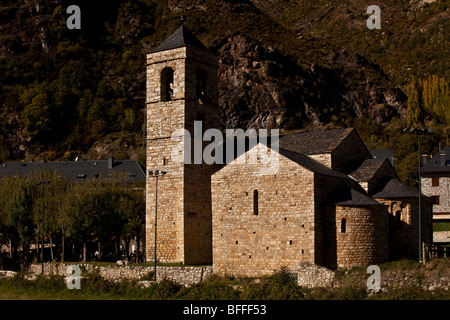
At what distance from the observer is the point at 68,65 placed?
423 feet

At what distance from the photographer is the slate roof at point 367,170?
40500mm

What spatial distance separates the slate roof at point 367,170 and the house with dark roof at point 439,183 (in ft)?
87.2

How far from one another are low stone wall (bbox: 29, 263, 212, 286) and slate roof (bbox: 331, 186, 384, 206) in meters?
8.34

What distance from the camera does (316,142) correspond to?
142 ft

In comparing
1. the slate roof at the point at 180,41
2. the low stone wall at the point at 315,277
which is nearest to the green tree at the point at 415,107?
the slate roof at the point at 180,41

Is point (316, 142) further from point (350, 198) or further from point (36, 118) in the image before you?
point (36, 118)

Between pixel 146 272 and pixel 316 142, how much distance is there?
43.8ft

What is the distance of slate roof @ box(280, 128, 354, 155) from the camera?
42062 mm

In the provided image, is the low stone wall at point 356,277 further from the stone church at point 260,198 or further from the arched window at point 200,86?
the arched window at point 200,86

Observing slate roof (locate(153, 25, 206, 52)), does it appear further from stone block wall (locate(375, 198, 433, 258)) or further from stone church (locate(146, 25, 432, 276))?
stone block wall (locate(375, 198, 433, 258))

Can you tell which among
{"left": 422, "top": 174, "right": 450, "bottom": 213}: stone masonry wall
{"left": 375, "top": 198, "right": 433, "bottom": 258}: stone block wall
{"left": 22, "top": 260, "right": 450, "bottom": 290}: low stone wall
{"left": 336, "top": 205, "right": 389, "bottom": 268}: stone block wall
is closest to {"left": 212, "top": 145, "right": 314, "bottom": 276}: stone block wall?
{"left": 22, "top": 260, "right": 450, "bottom": 290}: low stone wall

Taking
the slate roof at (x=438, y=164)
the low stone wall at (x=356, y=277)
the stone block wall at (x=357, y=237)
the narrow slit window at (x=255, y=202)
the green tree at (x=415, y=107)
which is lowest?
the low stone wall at (x=356, y=277)
